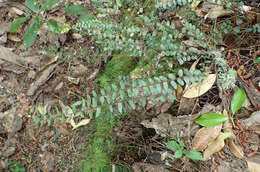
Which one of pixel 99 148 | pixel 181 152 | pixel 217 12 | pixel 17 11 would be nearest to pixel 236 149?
pixel 181 152

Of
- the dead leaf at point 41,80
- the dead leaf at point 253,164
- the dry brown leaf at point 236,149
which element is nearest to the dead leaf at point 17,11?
the dead leaf at point 41,80

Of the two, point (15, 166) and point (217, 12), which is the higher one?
point (217, 12)

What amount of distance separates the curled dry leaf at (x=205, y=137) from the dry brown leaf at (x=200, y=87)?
0.25 metres

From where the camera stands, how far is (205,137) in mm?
2012

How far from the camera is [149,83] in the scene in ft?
6.51

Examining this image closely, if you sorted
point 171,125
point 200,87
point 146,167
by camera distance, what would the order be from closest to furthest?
point 200,87
point 171,125
point 146,167

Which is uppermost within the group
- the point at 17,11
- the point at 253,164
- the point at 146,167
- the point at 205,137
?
the point at 17,11

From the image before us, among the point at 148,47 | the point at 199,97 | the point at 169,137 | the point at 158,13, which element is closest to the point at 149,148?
the point at 169,137

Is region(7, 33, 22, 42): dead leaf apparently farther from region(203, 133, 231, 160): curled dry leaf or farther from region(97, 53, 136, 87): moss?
region(203, 133, 231, 160): curled dry leaf

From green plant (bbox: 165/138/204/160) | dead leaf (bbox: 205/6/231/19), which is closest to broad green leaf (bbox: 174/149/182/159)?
green plant (bbox: 165/138/204/160)

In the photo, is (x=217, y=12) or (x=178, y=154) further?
(x=217, y=12)

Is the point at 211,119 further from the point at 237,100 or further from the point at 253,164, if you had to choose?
the point at 253,164

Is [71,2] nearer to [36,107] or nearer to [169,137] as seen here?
[36,107]

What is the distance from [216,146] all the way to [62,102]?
1505 millimetres
